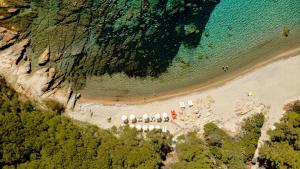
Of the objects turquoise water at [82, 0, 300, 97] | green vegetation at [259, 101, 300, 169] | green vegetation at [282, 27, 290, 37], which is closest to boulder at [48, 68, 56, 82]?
turquoise water at [82, 0, 300, 97]

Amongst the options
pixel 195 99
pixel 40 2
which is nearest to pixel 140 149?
pixel 195 99

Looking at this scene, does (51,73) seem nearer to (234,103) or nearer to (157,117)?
(157,117)

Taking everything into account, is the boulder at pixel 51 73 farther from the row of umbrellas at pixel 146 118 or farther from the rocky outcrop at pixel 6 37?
the row of umbrellas at pixel 146 118

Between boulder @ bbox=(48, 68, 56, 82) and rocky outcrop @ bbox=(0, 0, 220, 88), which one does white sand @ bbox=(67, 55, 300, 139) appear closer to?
rocky outcrop @ bbox=(0, 0, 220, 88)

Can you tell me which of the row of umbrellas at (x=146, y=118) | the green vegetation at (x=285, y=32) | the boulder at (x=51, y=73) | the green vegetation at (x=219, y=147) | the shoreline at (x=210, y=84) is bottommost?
the green vegetation at (x=219, y=147)

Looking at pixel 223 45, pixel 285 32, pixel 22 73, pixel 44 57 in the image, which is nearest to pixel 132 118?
pixel 44 57

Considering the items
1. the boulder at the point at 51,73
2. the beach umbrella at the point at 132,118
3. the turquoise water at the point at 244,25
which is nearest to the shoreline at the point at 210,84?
the beach umbrella at the point at 132,118
